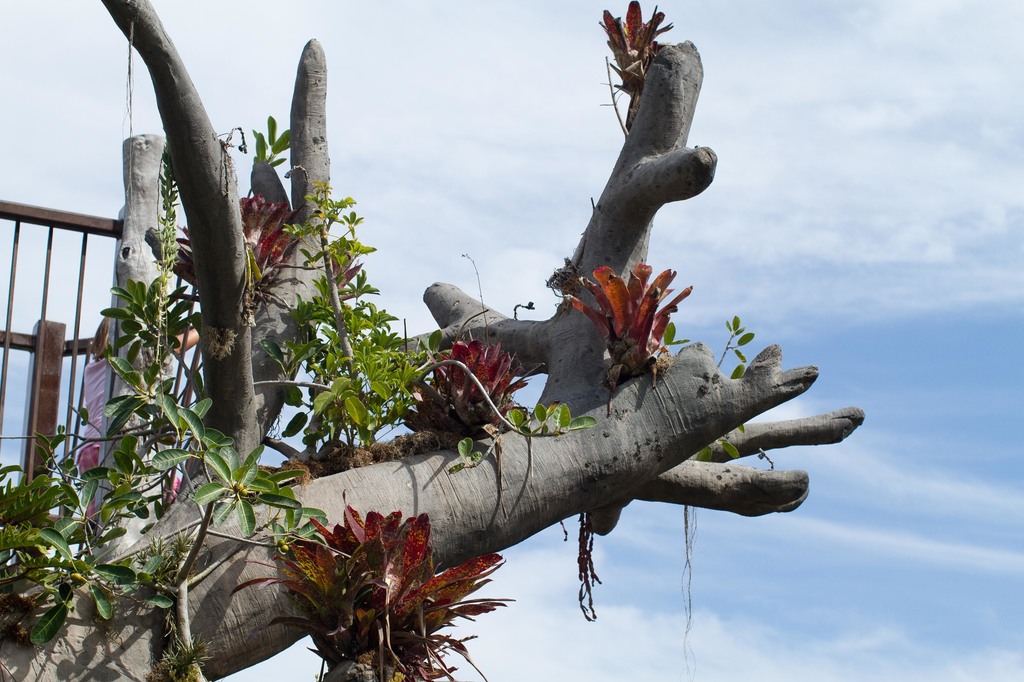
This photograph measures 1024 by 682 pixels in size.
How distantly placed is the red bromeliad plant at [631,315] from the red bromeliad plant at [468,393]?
0.33 metres

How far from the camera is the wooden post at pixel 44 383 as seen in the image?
3.96m

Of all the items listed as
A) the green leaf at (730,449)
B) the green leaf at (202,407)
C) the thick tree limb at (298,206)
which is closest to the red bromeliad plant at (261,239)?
the thick tree limb at (298,206)

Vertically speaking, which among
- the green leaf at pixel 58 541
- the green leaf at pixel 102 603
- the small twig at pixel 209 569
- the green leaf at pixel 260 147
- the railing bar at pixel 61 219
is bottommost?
the green leaf at pixel 102 603

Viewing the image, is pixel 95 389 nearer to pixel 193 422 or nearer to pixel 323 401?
pixel 323 401

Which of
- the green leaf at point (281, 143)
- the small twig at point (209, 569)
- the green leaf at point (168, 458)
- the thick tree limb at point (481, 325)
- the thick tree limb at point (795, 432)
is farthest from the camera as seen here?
the thick tree limb at point (795, 432)

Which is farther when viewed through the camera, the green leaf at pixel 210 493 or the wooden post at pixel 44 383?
the wooden post at pixel 44 383

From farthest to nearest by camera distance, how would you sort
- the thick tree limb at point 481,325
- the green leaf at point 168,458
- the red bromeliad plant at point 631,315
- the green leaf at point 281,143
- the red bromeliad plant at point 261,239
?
the green leaf at point 281,143 → the thick tree limb at point 481,325 → the red bromeliad plant at point 261,239 → the red bromeliad plant at point 631,315 → the green leaf at point 168,458

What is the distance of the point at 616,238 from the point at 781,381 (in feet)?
2.35

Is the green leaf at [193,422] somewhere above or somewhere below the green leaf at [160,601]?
above

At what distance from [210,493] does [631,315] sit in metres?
1.29

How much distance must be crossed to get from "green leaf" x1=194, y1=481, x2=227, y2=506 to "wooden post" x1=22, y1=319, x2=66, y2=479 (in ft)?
6.87

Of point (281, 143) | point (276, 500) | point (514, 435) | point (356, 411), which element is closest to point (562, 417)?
point (514, 435)

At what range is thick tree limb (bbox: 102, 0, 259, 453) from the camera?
85.8 inches

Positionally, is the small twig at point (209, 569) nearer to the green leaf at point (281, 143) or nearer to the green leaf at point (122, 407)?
the green leaf at point (122, 407)
